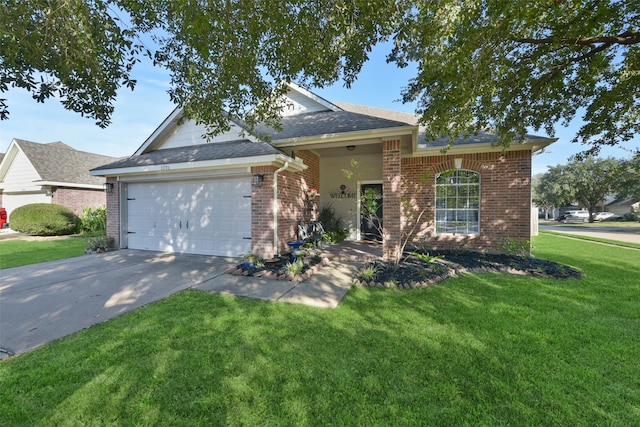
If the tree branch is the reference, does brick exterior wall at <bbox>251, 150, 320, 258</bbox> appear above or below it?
below

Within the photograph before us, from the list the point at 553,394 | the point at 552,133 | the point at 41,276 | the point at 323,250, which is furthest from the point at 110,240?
the point at 552,133

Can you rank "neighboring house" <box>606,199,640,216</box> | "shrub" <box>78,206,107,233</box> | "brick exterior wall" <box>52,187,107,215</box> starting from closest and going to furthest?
1. "shrub" <box>78,206,107,233</box>
2. "brick exterior wall" <box>52,187,107,215</box>
3. "neighboring house" <box>606,199,640,216</box>

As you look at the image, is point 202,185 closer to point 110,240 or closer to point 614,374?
point 110,240

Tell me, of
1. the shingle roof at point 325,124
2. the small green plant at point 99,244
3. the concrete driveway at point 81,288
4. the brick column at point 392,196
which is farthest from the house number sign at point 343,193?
the small green plant at point 99,244

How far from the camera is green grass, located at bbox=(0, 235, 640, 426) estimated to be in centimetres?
206

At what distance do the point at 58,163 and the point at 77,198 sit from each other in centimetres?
284

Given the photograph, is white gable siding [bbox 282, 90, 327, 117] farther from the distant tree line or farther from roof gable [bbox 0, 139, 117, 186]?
the distant tree line

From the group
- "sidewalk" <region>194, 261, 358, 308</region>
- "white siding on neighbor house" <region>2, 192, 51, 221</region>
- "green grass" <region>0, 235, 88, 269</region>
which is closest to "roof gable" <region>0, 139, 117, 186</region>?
"white siding on neighbor house" <region>2, 192, 51, 221</region>

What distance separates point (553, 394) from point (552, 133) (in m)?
7.83

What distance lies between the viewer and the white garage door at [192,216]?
7520mm

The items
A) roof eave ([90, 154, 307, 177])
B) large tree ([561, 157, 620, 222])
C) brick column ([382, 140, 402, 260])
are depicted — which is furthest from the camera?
large tree ([561, 157, 620, 222])

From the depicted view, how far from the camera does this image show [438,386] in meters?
2.35

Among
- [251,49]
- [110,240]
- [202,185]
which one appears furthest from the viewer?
[110,240]

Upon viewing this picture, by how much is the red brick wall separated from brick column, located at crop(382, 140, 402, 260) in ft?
6.36
